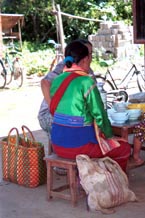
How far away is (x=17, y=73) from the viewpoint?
13734 millimetres

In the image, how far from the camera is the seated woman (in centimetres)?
406

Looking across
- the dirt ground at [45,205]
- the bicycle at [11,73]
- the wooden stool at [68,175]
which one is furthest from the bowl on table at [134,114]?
the bicycle at [11,73]

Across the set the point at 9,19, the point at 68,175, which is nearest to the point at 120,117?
the point at 68,175

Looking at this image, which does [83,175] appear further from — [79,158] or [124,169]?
[124,169]

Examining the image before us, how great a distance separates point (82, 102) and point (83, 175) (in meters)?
0.58

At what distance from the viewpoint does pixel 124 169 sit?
437 cm

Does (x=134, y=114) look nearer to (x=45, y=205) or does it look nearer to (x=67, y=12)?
(x=45, y=205)

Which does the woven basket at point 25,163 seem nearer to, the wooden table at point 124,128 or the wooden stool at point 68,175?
the wooden stool at point 68,175

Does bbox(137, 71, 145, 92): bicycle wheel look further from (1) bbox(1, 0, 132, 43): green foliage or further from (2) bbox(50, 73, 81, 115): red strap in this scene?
(1) bbox(1, 0, 132, 43): green foliage

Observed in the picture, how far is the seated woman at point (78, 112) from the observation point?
4062mm

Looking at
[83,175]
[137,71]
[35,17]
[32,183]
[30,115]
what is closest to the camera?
[83,175]

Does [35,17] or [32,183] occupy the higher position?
[35,17]

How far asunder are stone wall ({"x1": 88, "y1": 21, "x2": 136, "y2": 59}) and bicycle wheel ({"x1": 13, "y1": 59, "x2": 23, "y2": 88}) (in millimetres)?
4849

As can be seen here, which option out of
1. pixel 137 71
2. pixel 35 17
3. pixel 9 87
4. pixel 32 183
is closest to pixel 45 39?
pixel 35 17
